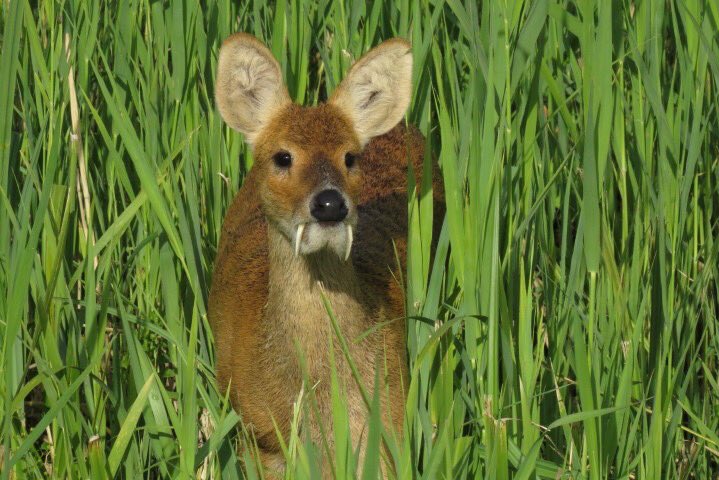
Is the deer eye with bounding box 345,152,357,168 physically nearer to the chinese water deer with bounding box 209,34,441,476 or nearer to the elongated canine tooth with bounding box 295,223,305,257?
the chinese water deer with bounding box 209,34,441,476

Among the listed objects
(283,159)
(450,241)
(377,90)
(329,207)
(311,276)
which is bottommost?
(311,276)

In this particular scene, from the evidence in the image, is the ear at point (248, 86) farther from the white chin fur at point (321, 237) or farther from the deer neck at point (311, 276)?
the white chin fur at point (321, 237)

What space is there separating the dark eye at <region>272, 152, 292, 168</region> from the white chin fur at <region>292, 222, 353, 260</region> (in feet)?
0.89

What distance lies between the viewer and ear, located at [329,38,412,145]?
394 cm

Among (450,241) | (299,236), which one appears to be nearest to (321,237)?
(299,236)

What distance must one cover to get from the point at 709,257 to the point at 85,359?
6.45ft

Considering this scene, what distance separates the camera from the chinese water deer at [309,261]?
365cm

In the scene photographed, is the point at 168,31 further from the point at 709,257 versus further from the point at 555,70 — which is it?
the point at 709,257

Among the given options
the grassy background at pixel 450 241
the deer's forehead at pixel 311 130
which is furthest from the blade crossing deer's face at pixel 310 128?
the grassy background at pixel 450 241

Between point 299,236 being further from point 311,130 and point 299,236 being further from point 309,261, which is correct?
point 311,130

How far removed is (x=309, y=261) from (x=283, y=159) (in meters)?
0.33

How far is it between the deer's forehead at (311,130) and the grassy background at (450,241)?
1.00 ft

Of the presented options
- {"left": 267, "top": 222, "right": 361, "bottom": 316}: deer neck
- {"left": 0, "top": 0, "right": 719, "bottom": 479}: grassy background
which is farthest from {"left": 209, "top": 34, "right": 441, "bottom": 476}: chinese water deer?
{"left": 0, "top": 0, "right": 719, "bottom": 479}: grassy background

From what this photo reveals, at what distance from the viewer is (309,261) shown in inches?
149
